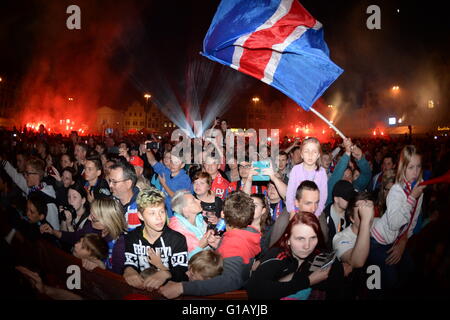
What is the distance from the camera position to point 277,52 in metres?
5.45

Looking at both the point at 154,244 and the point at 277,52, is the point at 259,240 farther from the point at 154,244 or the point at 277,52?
the point at 277,52

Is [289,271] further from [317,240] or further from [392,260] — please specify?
[392,260]

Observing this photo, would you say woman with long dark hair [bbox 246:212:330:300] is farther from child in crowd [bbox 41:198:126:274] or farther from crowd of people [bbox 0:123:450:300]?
child in crowd [bbox 41:198:126:274]

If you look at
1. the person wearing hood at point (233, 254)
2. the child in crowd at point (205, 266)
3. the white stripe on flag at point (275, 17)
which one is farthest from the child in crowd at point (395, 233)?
the white stripe on flag at point (275, 17)

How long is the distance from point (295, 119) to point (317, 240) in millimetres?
86321

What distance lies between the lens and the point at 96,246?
3.36 meters

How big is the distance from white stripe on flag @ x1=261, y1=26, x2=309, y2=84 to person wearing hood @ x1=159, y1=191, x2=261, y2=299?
2.65 metres

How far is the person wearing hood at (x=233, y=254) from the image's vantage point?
8.83 feet

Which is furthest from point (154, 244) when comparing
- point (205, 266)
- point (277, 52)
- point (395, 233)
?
point (277, 52)

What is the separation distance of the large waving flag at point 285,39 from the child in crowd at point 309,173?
1.03 m

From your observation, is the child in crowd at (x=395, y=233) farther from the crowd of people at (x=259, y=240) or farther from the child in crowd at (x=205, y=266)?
the child in crowd at (x=205, y=266)

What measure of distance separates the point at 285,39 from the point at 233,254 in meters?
3.82

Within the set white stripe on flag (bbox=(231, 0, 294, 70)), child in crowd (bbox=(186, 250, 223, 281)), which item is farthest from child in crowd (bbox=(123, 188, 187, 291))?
white stripe on flag (bbox=(231, 0, 294, 70))
